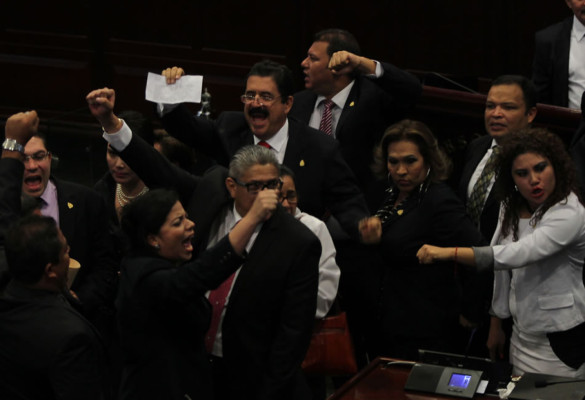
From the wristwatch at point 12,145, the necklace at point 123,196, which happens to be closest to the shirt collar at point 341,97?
the necklace at point 123,196

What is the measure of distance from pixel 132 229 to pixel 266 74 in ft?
3.53

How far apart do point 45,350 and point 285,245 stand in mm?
900

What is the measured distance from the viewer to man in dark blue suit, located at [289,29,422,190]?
4.21 metres

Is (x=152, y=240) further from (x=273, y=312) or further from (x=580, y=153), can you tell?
(x=580, y=153)

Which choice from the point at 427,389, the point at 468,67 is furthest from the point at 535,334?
the point at 468,67

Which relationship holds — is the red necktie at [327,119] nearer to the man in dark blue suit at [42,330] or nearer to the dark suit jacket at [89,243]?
the dark suit jacket at [89,243]

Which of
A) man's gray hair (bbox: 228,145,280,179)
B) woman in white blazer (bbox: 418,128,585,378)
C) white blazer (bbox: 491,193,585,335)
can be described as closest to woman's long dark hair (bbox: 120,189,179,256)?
man's gray hair (bbox: 228,145,280,179)

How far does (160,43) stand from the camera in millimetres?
7902

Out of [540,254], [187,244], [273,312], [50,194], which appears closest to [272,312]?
[273,312]

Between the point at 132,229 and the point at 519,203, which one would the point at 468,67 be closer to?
the point at 519,203

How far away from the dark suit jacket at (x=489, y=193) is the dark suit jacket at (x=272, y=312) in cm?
87

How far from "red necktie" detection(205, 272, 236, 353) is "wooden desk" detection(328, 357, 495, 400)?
1.65 feet

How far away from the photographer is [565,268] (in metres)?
3.56

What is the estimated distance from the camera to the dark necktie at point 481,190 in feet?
13.1
